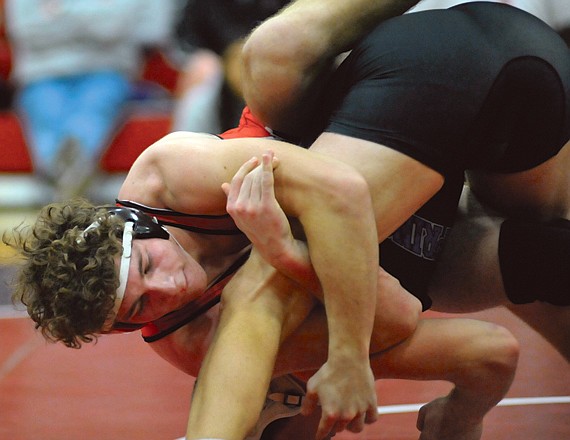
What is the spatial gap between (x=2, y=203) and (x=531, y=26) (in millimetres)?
3462

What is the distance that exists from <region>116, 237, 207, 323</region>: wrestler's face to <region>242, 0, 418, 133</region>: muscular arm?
33cm

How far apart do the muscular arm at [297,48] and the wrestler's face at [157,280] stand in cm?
33

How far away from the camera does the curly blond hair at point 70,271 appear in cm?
193

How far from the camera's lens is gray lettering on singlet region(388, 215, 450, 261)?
2084 millimetres

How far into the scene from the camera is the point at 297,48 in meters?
1.91

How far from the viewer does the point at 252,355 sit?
1759 millimetres

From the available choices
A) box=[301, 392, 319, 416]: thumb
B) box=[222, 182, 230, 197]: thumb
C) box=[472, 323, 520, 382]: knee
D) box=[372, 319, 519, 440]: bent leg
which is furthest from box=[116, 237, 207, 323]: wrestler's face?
box=[472, 323, 520, 382]: knee

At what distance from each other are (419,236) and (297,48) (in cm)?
48

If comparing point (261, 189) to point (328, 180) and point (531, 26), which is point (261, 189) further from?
point (531, 26)

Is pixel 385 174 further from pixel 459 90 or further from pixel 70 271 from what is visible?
pixel 70 271

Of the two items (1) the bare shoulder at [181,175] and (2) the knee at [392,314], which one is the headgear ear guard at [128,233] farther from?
(2) the knee at [392,314]

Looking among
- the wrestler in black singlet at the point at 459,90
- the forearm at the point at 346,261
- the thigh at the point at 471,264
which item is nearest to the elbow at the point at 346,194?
the forearm at the point at 346,261

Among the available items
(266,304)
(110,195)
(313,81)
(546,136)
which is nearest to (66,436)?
(266,304)

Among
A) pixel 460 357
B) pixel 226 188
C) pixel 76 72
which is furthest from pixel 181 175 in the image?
pixel 76 72
